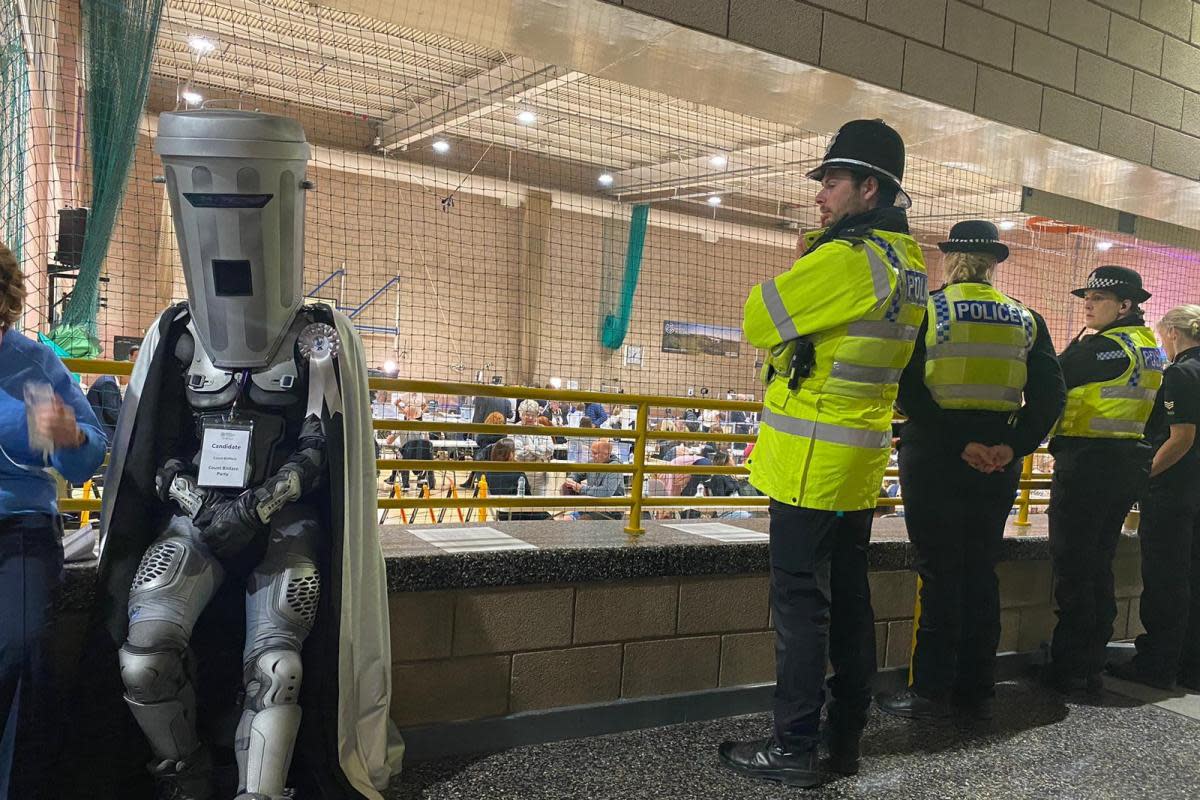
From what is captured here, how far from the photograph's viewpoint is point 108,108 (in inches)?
91.9

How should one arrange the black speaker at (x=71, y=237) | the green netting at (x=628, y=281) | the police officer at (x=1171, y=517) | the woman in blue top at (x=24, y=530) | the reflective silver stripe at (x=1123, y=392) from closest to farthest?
the woman in blue top at (x=24, y=530), the black speaker at (x=71, y=237), the reflective silver stripe at (x=1123, y=392), the police officer at (x=1171, y=517), the green netting at (x=628, y=281)

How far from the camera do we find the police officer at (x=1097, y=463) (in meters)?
3.03

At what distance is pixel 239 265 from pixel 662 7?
1.75m

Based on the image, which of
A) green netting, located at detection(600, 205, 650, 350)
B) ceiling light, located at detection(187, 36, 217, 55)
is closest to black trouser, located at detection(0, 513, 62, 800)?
ceiling light, located at detection(187, 36, 217, 55)

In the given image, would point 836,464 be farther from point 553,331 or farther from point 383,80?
point 553,331

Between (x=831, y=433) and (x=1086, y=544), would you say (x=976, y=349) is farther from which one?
(x=1086, y=544)

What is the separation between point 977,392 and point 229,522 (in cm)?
212

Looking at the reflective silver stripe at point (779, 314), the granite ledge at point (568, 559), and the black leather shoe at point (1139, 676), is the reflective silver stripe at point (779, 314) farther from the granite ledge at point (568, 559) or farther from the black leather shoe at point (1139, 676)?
the black leather shoe at point (1139, 676)

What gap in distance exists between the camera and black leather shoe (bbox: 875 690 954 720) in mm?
2744

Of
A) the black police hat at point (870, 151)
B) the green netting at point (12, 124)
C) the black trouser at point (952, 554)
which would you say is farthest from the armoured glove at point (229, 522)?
the black trouser at point (952, 554)

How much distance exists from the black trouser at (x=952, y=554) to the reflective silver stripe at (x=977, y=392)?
0.17 metres

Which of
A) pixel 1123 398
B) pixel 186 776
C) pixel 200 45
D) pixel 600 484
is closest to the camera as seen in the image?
pixel 186 776

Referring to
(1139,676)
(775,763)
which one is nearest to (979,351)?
(775,763)

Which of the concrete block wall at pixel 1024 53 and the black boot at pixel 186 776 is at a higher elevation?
the concrete block wall at pixel 1024 53
